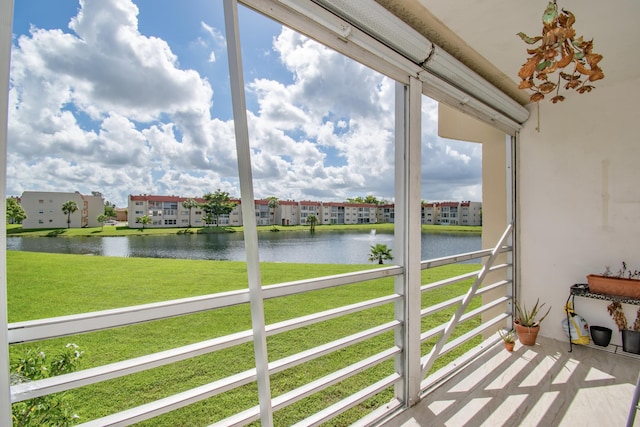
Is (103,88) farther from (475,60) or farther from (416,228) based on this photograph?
(475,60)

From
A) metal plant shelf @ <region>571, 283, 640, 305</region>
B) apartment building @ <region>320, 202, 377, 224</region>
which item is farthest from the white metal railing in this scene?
metal plant shelf @ <region>571, 283, 640, 305</region>

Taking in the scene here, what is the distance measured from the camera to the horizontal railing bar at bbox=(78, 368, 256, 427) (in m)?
1.00

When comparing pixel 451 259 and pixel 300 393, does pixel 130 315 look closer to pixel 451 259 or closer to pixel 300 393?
pixel 300 393

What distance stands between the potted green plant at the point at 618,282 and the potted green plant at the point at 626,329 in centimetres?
20

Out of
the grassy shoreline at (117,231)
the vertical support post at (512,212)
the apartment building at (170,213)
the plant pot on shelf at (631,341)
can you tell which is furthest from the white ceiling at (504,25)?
the plant pot on shelf at (631,341)

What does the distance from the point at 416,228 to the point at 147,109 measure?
1.53 metres

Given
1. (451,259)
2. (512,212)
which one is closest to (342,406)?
(451,259)

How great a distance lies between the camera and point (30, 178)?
2.92 feet

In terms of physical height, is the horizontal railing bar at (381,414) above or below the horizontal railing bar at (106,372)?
below

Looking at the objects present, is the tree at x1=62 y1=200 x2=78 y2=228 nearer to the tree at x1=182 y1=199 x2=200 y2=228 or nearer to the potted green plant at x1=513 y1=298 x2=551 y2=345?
the tree at x1=182 y1=199 x2=200 y2=228

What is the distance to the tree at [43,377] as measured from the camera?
114 cm

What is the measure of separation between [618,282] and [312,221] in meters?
2.47

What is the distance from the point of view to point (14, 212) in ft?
2.81

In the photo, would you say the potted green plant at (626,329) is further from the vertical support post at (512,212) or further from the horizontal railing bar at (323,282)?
the horizontal railing bar at (323,282)
